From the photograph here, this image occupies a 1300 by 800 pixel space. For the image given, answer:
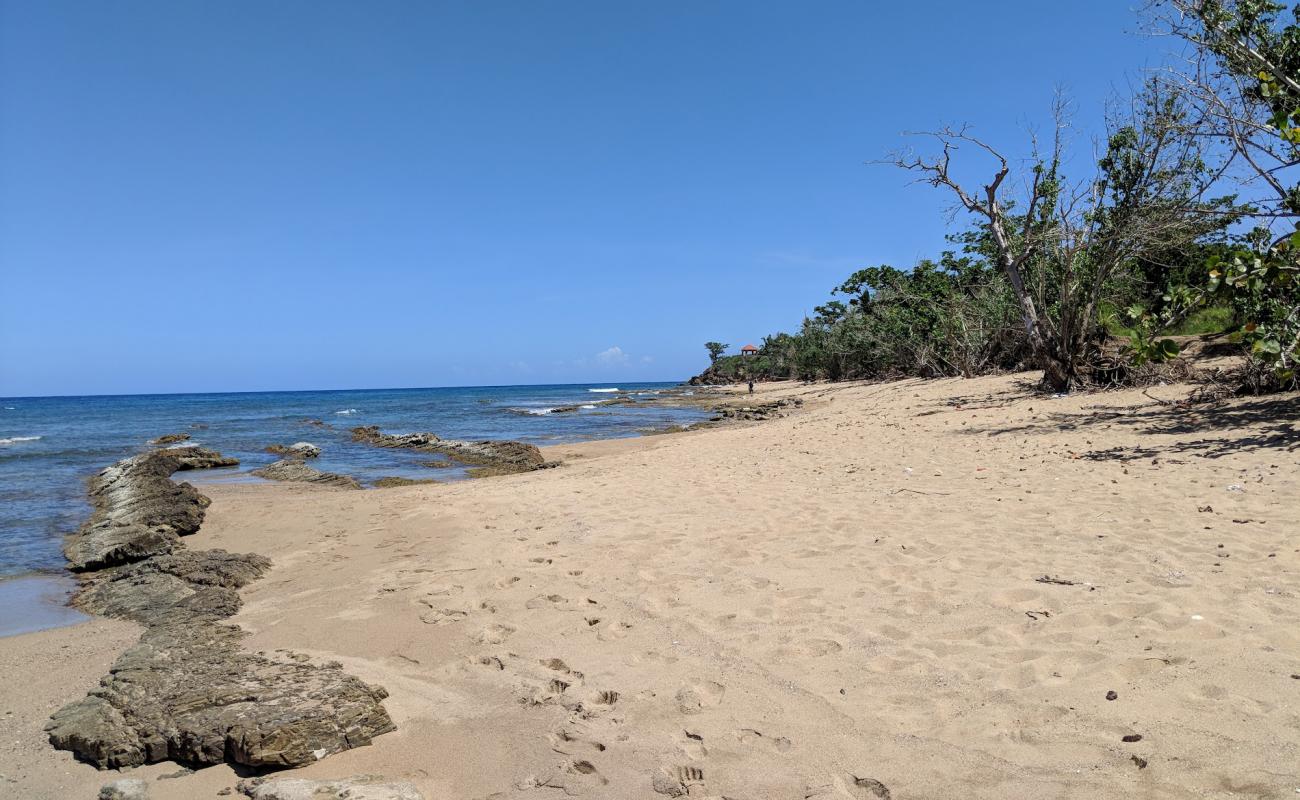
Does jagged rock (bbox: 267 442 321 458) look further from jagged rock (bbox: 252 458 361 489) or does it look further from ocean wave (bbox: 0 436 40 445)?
ocean wave (bbox: 0 436 40 445)

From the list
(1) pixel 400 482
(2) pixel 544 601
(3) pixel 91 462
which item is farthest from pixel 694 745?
(3) pixel 91 462

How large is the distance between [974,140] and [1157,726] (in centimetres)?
1561

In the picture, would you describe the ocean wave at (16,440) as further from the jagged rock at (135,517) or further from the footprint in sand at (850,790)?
the footprint in sand at (850,790)

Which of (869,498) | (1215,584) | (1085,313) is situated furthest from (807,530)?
(1085,313)

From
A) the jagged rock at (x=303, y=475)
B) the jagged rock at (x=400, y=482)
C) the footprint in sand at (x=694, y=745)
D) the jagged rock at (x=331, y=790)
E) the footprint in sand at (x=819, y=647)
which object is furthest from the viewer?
the jagged rock at (x=303, y=475)

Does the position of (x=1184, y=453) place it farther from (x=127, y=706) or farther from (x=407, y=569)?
(x=127, y=706)

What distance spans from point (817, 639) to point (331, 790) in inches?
101

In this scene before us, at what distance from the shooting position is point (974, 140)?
1555cm

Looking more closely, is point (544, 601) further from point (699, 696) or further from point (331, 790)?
point (331, 790)

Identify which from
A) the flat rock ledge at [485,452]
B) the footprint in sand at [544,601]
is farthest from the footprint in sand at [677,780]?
the flat rock ledge at [485,452]

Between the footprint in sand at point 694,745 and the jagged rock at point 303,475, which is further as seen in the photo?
the jagged rock at point 303,475

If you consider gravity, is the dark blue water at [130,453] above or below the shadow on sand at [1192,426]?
below

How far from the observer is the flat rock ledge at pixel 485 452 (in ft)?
49.8

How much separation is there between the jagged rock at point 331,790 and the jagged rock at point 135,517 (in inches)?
250
